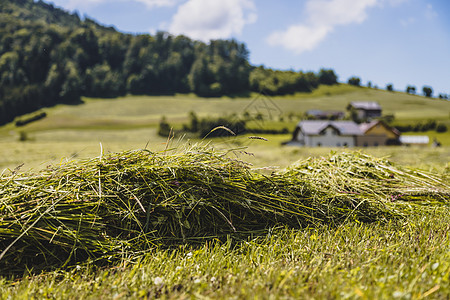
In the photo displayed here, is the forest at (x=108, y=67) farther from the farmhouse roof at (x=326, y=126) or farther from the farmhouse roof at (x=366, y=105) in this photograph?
the farmhouse roof at (x=326, y=126)

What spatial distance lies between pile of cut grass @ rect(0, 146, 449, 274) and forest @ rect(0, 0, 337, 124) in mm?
105591

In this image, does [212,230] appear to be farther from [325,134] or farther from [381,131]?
[381,131]

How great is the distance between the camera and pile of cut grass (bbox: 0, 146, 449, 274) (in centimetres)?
253

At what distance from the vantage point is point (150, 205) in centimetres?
277

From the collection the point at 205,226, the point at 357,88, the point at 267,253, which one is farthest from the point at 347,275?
the point at 357,88

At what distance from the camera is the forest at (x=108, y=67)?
120 m

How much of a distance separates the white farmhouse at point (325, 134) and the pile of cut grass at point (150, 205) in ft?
198

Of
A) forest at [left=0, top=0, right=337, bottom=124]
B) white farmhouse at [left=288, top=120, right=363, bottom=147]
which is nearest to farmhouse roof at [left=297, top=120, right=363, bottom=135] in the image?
white farmhouse at [left=288, top=120, right=363, bottom=147]

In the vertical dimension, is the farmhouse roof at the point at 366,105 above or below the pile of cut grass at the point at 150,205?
above

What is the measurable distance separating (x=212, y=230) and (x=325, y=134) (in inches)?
2491

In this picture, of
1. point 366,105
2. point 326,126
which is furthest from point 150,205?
point 366,105

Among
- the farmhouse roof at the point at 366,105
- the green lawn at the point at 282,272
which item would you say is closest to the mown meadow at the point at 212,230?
the green lawn at the point at 282,272

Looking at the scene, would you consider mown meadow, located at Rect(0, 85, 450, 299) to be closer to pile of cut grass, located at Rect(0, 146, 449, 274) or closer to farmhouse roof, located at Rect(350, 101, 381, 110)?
pile of cut grass, located at Rect(0, 146, 449, 274)

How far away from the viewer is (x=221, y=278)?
6.85 feet
